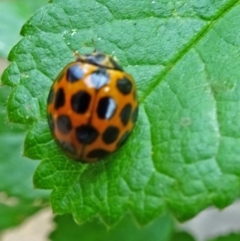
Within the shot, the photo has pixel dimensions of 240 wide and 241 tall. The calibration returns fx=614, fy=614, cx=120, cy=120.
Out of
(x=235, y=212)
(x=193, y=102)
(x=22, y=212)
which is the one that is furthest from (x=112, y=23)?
(x=235, y=212)

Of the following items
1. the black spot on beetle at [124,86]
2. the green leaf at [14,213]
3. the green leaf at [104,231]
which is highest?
the green leaf at [14,213]

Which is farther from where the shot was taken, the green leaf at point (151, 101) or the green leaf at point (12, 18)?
the green leaf at point (12, 18)

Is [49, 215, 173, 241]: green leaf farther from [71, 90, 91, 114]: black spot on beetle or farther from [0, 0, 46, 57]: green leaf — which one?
[71, 90, 91, 114]: black spot on beetle

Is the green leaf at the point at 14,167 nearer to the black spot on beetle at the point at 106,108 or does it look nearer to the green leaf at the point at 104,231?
the green leaf at the point at 104,231

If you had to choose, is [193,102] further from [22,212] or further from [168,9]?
[22,212]

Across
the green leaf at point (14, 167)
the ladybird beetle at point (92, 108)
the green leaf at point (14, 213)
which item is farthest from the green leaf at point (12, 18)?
the ladybird beetle at point (92, 108)

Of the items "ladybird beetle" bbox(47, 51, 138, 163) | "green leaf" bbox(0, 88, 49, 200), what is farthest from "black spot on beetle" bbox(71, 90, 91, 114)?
"green leaf" bbox(0, 88, 49, 200)
